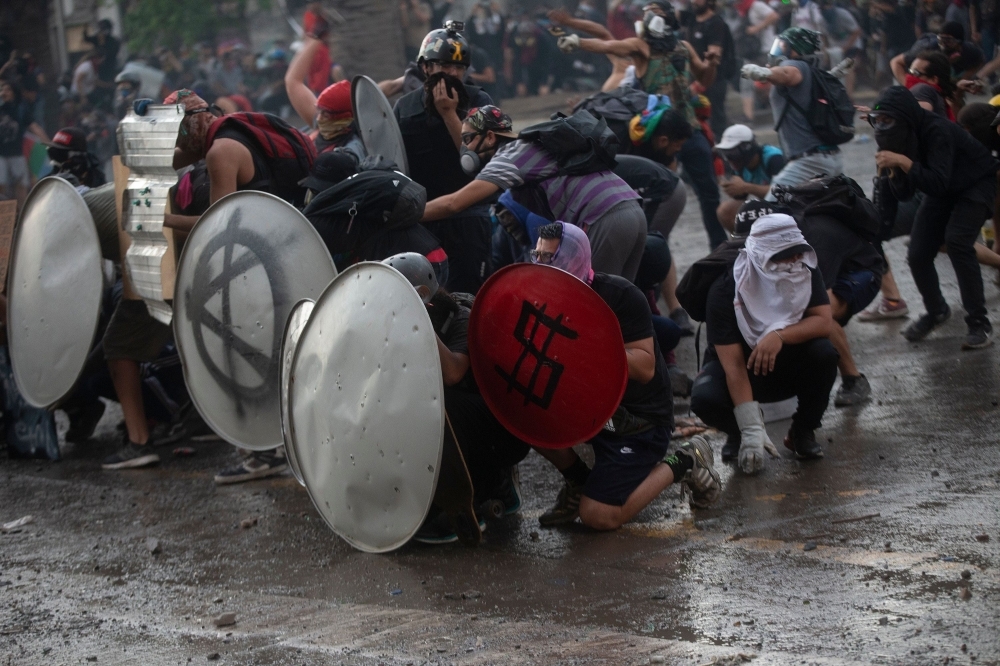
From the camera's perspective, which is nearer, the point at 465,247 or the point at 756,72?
the point at 465,247

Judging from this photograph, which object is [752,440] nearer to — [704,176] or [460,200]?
[460,200]

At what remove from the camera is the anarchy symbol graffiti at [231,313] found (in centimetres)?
525

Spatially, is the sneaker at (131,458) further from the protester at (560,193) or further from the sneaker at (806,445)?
the sneaker at (806,445)

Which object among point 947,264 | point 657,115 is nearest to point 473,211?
point 657,115

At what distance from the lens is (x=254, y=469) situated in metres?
5.80

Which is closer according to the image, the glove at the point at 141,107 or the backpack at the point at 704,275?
the backpack at the point at 704,275

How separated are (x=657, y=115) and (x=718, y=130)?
4.25 m

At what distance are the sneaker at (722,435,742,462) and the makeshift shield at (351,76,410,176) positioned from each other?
2.30m

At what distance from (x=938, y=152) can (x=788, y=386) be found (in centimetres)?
188

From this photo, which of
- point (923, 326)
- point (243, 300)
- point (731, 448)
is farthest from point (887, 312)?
point (243, 300)

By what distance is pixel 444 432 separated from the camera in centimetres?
407

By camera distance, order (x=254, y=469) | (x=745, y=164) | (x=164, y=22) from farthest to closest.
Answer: (x=164, y=22)
(x=745, y=164)
(x=254, y=469)

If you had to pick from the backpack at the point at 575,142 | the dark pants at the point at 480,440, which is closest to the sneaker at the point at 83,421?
the backpack at the point at 575,142

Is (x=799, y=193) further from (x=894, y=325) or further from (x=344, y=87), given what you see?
(x=344, y=87)
